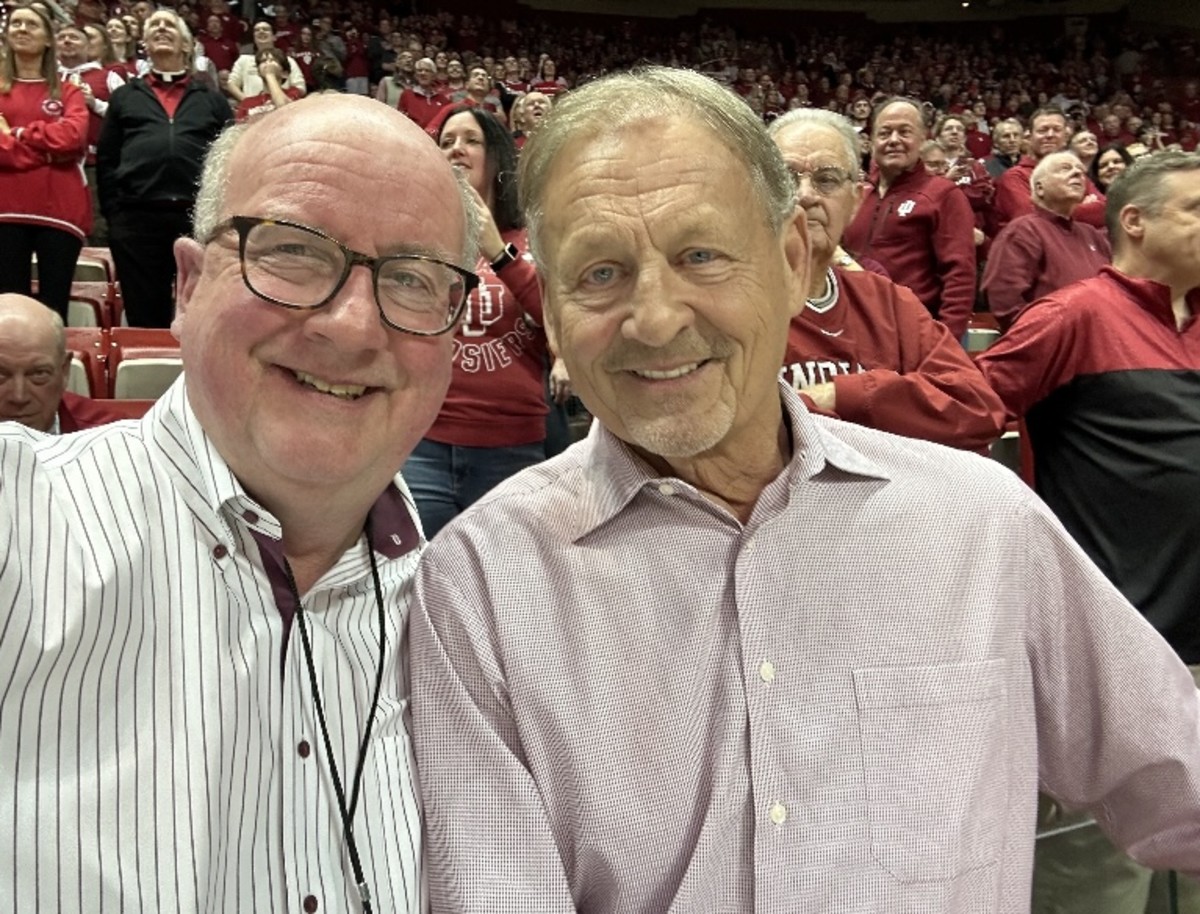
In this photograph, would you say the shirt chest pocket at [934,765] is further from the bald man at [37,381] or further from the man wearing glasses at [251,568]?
the bald man at [37,381]

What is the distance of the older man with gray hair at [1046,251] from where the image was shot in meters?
4.09

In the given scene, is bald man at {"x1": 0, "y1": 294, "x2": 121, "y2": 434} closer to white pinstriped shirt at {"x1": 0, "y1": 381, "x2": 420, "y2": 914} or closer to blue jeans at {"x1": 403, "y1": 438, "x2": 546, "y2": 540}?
Result: blue jeans at {"x1": 403, "y1": 438, "x2": 546, "y2": 540}

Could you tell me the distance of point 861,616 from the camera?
111cm

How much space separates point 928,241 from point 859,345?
1972 mm

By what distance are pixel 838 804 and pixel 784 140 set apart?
4.94 feet

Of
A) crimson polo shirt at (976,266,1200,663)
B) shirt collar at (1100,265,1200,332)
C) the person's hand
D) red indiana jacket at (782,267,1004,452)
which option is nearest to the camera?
red indiana jacket at (782,267,1004,452)

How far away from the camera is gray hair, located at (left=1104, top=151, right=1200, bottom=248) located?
2.48m

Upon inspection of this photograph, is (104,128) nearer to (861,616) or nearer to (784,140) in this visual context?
(784,140)

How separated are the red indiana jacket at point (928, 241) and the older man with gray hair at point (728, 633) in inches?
100

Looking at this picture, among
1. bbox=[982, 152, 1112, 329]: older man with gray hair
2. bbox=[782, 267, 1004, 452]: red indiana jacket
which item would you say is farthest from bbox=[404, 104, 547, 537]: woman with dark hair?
bbox=[982, 152, 1112, 329]: older man with gray hair

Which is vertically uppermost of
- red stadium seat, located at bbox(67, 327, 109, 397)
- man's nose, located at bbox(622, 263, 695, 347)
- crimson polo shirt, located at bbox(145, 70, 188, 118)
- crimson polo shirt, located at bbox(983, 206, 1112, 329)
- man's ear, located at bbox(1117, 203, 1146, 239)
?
man's nose, located at bbox(622, 263, 695, 347)

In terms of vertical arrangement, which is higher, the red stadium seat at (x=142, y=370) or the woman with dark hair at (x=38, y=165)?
the woman with dark hair at (x=38, y=165)

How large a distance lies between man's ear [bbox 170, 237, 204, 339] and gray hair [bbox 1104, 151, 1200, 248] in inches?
88.6

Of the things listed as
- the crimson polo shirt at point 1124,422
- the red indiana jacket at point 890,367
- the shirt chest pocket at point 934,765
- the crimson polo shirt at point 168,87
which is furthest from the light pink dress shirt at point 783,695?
the crimson polo shirt at point 168,87
